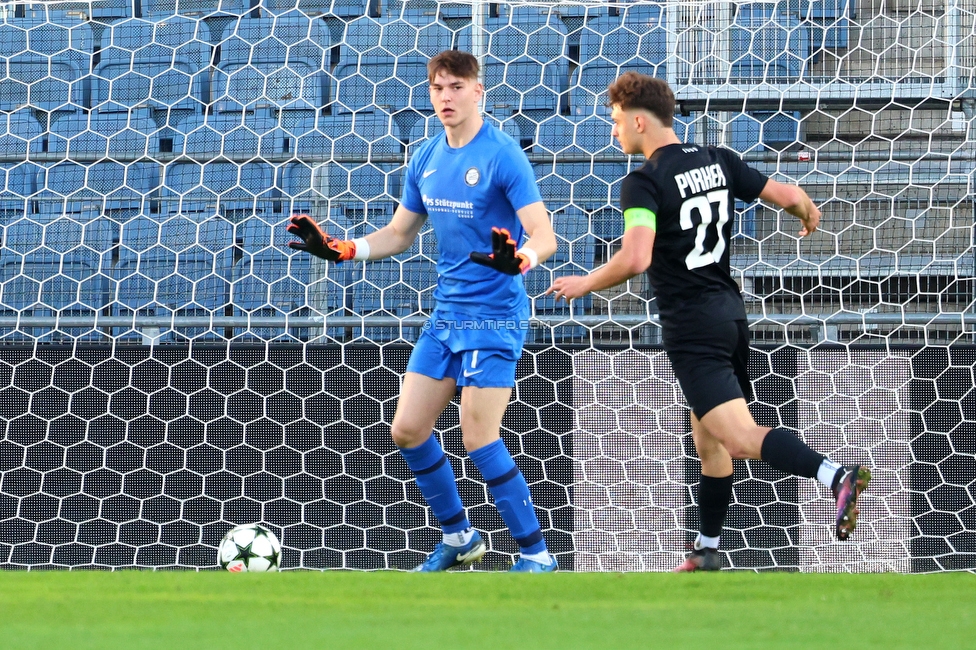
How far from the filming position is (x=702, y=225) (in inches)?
149

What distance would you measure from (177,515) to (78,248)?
4.58ft

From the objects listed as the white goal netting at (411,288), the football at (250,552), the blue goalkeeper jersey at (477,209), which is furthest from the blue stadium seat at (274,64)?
the football at (250,552)

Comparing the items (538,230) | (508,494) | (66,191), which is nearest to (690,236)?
(538,230)

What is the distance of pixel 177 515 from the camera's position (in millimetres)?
5090

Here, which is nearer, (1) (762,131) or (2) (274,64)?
(1) (762,131)

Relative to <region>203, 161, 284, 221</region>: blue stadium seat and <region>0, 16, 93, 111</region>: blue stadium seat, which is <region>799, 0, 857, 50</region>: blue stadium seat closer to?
<region>203, 161, 284, 221</region>: blue stadium seat

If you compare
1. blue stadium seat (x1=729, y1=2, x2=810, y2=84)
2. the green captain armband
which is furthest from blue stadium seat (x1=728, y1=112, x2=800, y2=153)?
the green captain armband

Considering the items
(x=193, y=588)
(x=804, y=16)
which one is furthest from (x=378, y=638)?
(x=804, y=16)

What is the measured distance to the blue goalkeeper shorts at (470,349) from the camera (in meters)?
4.04

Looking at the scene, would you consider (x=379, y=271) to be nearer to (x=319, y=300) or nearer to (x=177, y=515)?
(x=319, y=300)

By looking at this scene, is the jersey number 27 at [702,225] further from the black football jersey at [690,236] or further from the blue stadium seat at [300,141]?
the blue stadium seat at [300,141]

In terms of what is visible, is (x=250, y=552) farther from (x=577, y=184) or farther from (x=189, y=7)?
(x=189, y=7)

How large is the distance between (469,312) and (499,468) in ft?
1.75

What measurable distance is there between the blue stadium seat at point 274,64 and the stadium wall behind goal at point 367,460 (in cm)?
137
